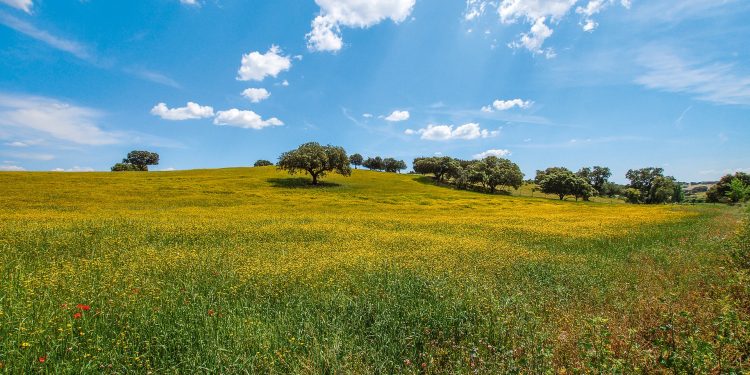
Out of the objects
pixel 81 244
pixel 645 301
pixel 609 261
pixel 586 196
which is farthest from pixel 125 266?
pixel 586 196

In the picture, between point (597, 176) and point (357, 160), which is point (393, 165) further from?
point (597, 176)

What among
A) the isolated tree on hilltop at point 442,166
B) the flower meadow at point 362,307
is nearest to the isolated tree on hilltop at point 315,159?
the isolated tree on hilltop at point 442,166

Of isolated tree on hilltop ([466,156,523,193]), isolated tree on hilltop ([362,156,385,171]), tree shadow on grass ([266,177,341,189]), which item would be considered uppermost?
isolated tree on hilltop ([362,156,385,171])

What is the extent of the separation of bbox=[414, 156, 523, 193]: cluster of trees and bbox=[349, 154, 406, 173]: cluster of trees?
4531cm

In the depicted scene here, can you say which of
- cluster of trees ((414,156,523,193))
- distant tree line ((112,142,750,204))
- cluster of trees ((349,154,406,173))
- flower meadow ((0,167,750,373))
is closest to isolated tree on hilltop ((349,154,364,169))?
cluster of trees ((349,154,406,173))

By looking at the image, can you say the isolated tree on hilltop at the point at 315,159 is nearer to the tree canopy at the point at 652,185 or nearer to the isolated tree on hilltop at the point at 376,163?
the isolated tree on hilltop at the point at 376,163

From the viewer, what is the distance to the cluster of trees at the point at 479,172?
89.7 meters

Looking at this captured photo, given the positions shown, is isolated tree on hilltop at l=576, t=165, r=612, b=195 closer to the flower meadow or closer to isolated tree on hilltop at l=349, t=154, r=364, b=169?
isolated tree on hilltop at l=349, t=154, r=364, b=169

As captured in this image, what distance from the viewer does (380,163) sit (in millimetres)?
160500

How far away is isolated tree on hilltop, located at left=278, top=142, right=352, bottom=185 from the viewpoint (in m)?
61.5

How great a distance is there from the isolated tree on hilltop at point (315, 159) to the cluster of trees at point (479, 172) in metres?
39.6

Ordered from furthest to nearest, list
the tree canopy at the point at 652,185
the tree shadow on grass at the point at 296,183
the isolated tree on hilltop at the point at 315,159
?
the tree canopy at the point at 652,185, the isolated tree on hilltop at the point at 315,159, the tree shadow on grass at the point at 296,183

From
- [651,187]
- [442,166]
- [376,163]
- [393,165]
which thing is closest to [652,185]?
[651,187]

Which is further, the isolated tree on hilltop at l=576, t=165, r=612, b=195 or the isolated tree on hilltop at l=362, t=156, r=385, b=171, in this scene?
the isolated tree on hilltop at l=362, t=156, r=385, b=171
